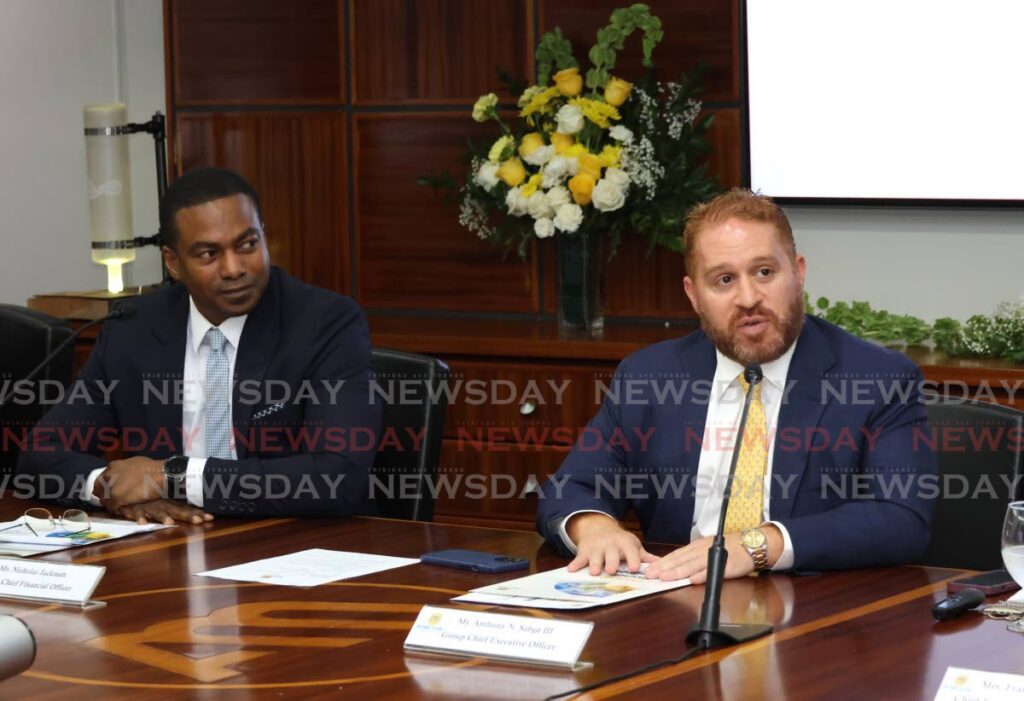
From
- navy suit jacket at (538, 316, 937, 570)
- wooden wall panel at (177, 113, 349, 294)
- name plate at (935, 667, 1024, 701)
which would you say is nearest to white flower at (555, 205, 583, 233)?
wooden wall panel at (177, 113, 349, 294)

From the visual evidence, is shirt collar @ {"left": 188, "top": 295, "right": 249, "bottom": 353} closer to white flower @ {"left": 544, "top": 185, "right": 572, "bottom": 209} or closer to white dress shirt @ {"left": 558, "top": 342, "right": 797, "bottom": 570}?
white dress shirt @ {"left": 558, "top": 342, "right": 797, "bottom": 570}

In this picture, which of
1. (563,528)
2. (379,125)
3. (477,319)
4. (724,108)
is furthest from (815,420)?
(379,125)

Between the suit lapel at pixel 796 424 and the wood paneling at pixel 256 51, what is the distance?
2.96 meters

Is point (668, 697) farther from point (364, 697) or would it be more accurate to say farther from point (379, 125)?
point (379, 125)

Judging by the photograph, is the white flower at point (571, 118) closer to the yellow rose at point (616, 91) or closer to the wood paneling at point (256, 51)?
the yellow rose at point (616, 91)

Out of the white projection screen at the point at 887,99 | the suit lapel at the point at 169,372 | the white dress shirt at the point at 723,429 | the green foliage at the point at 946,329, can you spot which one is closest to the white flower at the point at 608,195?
A: the white projection screen at the point at 887,99

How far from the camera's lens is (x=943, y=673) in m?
1.85

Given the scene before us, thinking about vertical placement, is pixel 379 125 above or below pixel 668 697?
above

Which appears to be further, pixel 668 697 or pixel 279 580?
pixel 279 580

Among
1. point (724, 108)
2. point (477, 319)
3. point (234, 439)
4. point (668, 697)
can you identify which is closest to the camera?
point (668, 697)

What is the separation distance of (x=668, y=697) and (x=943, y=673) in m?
0.34

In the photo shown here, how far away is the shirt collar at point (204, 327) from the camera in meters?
3.35

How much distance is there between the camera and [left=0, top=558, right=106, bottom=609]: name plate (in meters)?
2.33

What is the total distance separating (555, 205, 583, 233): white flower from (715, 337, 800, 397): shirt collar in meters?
1.73
